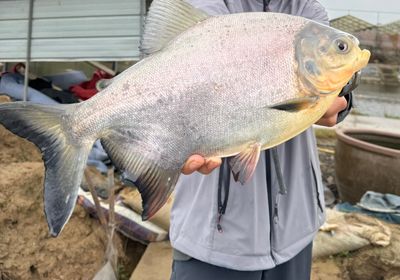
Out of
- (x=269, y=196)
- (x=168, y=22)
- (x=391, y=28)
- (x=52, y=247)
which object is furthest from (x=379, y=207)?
(x=391, y=28)

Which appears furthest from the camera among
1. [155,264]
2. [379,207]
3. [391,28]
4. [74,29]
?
[391,28]

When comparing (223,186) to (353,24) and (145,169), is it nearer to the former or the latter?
(145,169)

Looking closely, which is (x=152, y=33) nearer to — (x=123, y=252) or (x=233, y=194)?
(x=233, y=194)

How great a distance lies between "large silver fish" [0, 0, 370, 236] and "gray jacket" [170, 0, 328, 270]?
28cm

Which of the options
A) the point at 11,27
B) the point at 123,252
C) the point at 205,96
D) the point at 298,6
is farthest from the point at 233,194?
the point at 11,27

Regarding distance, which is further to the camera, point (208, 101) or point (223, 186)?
point (223, 186)

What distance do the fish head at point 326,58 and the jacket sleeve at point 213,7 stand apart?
1.26 feet

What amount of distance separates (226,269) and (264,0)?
1.01 metres

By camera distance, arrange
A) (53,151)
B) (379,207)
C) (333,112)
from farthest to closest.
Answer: (379,207) → (333,112) → (53,151)

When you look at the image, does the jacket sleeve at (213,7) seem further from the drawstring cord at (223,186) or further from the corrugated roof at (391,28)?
the corrugated roof at (391,28)

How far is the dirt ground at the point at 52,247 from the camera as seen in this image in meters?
3.76

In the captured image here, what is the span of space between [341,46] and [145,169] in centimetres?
70

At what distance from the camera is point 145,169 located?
162 centimetres

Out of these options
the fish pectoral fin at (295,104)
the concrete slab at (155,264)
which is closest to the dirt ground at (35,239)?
the concrete slab at (155,264)
